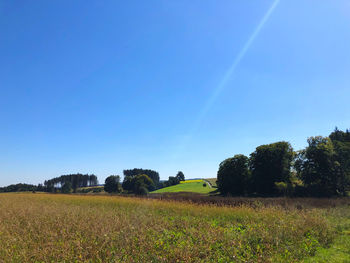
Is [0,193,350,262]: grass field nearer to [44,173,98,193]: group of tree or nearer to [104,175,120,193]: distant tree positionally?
[104,175,120,193]: distant tree

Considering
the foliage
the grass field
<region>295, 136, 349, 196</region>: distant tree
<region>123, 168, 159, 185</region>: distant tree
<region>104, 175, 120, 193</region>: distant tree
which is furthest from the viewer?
<region>123, 168, 159, 185</region>: distant tree

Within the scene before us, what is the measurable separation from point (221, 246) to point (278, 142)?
38999mm

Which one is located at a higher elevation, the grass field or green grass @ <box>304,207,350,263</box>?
the grass field

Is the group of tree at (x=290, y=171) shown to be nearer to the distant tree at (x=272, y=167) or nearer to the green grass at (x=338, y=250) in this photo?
the distant tree at (x=272, y=167)

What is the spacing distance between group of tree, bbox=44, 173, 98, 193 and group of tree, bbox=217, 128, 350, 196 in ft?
264

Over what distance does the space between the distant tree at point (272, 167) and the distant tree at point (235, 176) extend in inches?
100

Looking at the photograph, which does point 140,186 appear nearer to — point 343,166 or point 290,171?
point 290,171

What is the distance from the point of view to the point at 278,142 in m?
38.6

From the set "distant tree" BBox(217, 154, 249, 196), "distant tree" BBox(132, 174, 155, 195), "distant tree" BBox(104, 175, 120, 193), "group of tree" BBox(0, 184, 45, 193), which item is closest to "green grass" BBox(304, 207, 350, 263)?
"distant tree" BBox(217, 154, 249, 196)

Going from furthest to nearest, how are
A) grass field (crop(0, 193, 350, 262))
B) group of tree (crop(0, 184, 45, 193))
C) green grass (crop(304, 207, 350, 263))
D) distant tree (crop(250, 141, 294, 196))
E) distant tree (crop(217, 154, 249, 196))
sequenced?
group of tree (crop(0, 184, 45, 193))
distant tree (crop(217, 154, 249, 196))
distant tree (crop(250, 141, 294, 196))
green grass (crop(304, 207, 350, 263))
grass field (crop(0, 193, 350, 262))

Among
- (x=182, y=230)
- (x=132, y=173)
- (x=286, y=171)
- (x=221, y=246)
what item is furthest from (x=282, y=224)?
(x=132, y=173)

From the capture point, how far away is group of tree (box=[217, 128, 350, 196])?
31672 mm

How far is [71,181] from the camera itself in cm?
11300

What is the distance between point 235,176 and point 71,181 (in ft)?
354
